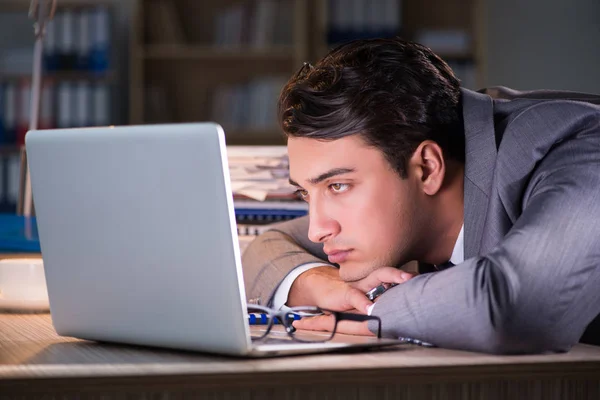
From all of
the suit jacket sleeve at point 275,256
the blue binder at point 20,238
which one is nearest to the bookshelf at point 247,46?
the blue binder at point 20,238

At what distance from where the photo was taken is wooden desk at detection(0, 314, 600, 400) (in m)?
0.78

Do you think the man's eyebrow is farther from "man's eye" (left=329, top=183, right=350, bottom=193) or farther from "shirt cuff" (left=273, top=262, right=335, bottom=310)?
"shirt cuff" (left=273, top=262, right=335, bottom=310)

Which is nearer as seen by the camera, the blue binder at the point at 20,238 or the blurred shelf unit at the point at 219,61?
the blue binder at the point at 20,238

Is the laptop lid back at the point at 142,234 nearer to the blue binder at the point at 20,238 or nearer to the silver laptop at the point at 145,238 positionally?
the silver laptop at the point at 145,238

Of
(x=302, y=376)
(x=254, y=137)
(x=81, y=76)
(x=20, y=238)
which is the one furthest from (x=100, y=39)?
(x=302, y=376)

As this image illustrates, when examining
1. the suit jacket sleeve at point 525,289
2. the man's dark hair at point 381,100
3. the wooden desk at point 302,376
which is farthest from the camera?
the man's dark hair at point 381,100

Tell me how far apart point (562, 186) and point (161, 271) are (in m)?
0.52

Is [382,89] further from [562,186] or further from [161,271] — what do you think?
[161,271]

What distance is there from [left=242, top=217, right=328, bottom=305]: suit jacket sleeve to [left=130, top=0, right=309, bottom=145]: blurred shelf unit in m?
3.08

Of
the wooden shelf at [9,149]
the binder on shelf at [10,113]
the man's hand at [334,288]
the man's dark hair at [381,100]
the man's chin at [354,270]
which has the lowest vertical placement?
the wooden shelf at [9,149]

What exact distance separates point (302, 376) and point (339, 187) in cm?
53

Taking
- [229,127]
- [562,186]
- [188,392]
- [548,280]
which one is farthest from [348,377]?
[229,127]

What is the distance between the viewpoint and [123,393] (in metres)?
0.78

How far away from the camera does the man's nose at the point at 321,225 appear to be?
50.6 inches
